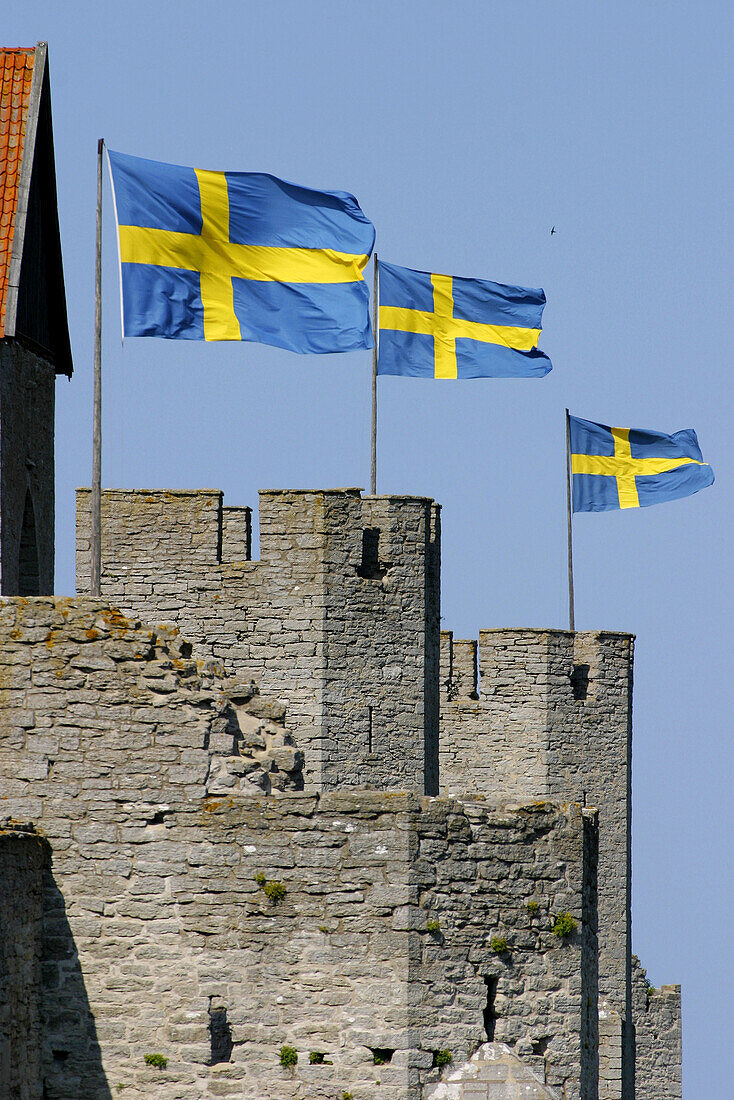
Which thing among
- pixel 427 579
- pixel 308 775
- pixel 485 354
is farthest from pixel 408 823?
pixel 485 354

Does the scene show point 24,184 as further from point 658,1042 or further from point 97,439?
point 658,1042

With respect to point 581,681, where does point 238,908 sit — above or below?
below

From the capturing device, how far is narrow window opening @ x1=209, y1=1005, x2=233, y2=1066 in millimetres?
14938

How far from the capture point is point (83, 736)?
15.4 meters

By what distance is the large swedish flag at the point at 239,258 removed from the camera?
19688mm

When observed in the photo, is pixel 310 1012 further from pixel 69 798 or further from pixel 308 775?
pixel 308 775

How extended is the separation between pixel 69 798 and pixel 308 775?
22.3ft

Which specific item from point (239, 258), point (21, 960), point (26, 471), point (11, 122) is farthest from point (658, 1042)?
point (21, 960)

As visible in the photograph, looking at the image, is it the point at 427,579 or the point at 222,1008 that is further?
the point at 427,579

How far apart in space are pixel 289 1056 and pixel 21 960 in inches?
75.5

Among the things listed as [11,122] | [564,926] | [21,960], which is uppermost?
[11,122]

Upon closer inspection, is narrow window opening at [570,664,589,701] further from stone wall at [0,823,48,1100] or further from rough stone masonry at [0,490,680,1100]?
stone wall at [0,823,48,1100]

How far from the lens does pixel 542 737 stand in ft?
92.8

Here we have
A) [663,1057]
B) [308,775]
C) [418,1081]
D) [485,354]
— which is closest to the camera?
[418,1081]
